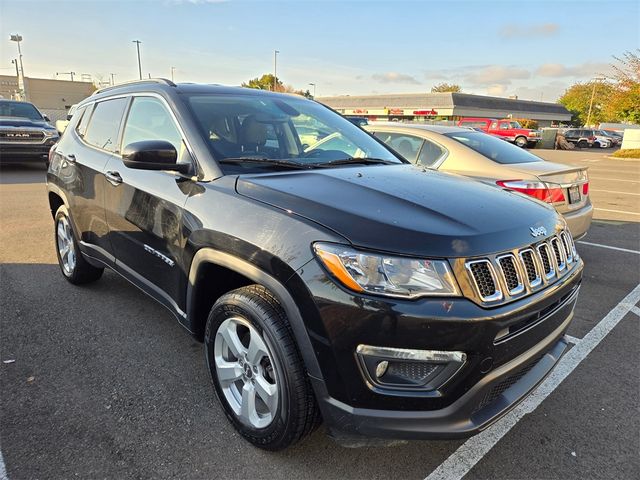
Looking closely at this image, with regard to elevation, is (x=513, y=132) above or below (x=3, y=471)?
above

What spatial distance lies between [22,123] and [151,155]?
1256cm

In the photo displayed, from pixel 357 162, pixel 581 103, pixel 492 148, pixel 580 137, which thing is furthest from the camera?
pixel 581 103

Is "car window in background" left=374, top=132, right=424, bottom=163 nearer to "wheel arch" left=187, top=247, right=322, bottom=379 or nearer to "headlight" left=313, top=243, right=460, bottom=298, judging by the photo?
"wheel arch" left=187, top=247, right=322, bottom=379

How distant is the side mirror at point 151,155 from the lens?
2.50m

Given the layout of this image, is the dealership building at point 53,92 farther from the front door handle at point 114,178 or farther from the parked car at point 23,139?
the front door handle at point 114,178

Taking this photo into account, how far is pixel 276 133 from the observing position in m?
3.15

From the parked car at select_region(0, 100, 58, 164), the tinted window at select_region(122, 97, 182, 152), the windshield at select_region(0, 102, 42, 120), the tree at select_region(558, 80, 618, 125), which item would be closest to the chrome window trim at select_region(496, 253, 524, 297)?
the tinted window at select_region(122, 97, 182, 152)

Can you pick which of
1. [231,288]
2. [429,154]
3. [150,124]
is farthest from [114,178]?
[429,154]

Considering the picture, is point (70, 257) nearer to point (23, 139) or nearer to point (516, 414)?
point (516, 414)

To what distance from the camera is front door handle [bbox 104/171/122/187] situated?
10.7ft

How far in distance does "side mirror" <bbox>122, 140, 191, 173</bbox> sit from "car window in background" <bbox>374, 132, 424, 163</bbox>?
3634mm

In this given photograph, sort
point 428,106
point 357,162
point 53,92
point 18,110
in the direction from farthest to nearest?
point 53,92
point 428,106
point 18,110
point 357,162

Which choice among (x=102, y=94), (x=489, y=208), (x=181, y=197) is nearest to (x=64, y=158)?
(x=102, y=94)

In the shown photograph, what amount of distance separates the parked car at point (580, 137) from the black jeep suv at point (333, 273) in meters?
38.8
